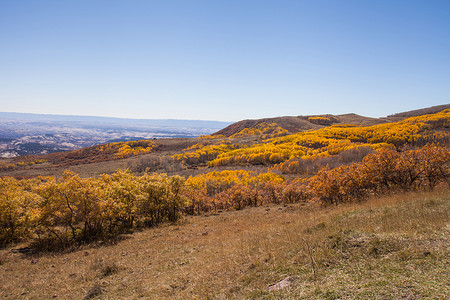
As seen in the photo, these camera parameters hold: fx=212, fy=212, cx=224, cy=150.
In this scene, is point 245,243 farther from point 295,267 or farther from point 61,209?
point 61,209

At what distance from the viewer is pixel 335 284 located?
6504 millimetres

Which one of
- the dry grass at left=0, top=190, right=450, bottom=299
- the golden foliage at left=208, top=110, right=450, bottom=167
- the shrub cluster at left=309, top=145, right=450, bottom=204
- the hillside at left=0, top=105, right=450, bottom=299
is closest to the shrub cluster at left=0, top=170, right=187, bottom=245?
the hillside at left=0, top=105, right=450, bottom=299

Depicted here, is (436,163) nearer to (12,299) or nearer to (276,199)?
(276,199)

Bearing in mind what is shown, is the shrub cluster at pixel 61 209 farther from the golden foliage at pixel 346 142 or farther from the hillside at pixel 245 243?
the golden foliage at pixel 346 142

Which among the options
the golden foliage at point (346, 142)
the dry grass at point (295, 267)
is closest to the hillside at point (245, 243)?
the dry grass at point (295, 267)

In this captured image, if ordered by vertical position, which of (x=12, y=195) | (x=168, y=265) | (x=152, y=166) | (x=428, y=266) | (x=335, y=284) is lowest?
(x=152, y=166)

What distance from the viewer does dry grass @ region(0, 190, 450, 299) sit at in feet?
20.6

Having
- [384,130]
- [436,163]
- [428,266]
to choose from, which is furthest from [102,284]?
[384,130]

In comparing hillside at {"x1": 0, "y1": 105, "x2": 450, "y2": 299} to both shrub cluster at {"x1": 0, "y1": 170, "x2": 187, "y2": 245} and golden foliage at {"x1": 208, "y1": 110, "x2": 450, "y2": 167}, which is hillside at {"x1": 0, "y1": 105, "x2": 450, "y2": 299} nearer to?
shrub cluster at {"x1": 0, "y1": 170, "x2": 187, "y2": 245}

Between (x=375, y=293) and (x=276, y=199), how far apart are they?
3544 cm

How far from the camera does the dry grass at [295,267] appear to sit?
6.29m

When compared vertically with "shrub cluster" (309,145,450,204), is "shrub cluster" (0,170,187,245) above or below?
below

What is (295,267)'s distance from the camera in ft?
26.9

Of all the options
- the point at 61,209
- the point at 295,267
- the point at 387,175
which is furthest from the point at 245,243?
the point at 61,209
